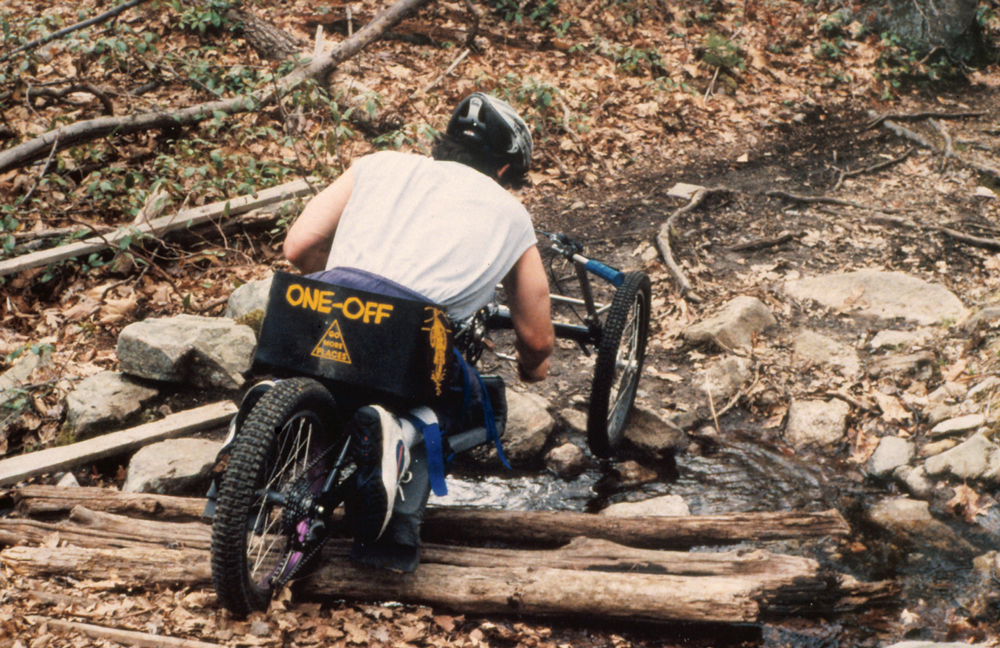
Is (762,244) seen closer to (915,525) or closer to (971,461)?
(971,461)

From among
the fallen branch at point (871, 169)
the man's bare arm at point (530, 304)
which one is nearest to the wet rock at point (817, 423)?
the man's bare arm at point (530, 304)

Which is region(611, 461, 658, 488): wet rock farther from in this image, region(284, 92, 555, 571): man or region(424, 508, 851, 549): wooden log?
region(284, 92, 555, 571): man

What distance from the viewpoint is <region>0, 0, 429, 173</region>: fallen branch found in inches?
237

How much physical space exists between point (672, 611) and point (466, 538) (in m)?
0.99

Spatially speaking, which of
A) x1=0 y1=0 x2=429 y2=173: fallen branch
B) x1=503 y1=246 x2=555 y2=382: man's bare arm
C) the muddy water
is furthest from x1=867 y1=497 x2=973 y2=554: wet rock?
x1=0 y1=0 x2=429 y2=173: fallen branch

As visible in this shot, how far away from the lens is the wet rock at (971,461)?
3652 millimetres

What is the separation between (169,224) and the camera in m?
5.68

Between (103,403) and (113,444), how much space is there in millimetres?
412

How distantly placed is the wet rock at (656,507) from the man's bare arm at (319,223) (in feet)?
6.20

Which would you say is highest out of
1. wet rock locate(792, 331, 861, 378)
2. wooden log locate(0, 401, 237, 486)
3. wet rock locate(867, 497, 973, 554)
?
wet rock locate(792, 331, 861, 378)

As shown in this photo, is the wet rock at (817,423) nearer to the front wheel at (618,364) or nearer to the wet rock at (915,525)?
the wet rock at (915,525)

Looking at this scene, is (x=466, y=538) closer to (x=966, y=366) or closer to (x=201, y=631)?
(x=201, y=631)

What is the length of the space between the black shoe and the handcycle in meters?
0.08

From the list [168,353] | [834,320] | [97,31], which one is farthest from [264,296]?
[97,31]
